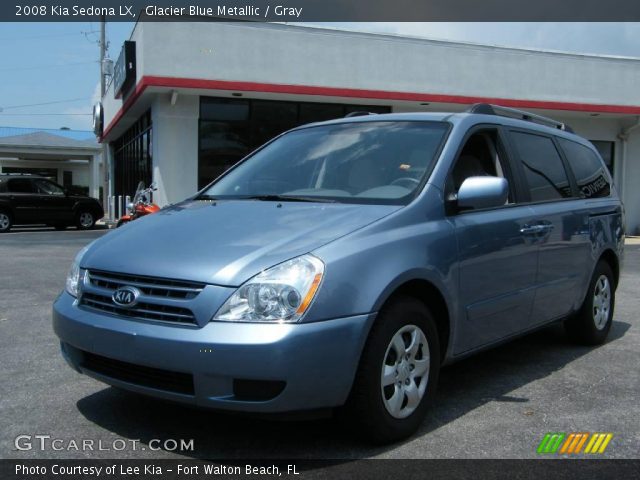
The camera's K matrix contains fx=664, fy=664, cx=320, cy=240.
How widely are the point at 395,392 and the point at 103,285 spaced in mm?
1565

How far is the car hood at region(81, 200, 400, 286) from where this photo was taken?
305cm

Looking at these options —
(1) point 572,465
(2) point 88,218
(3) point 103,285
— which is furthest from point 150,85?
→ (1) point 572,465

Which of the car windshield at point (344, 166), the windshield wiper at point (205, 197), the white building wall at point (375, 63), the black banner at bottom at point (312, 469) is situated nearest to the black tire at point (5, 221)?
the white building wall at point (375, 63)

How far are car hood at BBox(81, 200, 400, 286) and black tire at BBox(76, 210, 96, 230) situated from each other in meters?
19.1

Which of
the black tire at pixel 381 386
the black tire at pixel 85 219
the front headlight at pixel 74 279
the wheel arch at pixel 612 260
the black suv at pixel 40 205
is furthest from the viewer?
the black tire at pixel 85 219

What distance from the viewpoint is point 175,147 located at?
15805 mm

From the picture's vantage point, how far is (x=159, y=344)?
116 inches

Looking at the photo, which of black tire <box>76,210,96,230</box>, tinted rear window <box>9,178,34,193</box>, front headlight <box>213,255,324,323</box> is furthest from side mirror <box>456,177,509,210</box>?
tinted rear window <box>9,178,34,193</box>

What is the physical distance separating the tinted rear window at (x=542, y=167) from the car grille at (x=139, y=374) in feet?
9.31

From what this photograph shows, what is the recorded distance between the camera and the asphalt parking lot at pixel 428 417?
328cm

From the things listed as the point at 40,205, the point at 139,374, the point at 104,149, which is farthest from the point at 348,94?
the point at 104,149

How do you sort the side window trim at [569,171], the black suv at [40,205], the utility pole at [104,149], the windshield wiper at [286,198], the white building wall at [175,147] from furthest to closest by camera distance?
the utility pole at [104,149] → the black suv at [40,205] → the white building wall at [175,147] → the side window trim at [569,171] → the windshield wiper at [286,198]

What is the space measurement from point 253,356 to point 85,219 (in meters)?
20.5

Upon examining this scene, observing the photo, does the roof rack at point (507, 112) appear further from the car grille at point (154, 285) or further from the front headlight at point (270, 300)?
the car grille at point (154, 285)
